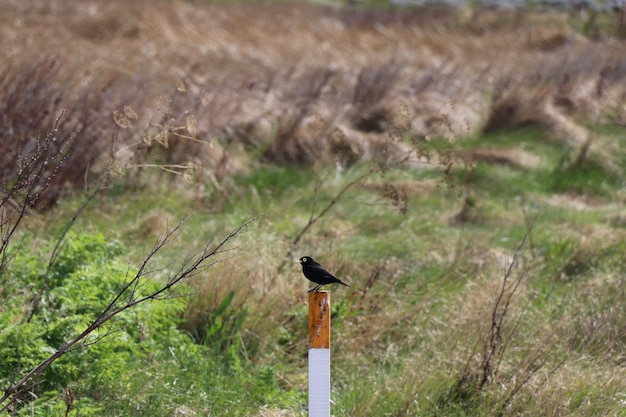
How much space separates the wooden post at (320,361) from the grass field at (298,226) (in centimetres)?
61

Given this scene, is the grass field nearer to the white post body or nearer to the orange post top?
the orange post top

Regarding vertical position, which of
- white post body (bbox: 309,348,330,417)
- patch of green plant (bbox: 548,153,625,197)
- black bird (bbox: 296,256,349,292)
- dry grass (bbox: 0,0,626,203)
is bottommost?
patch of green plant (bbox: 548,153,625,197)

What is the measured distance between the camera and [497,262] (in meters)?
6.56

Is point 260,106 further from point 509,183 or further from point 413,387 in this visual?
point 413,387

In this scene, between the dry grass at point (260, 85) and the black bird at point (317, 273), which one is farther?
the dry grass at point (260, 85)

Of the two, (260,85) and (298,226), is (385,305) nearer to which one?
(298,226)

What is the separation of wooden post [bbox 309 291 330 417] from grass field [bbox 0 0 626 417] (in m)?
0.61

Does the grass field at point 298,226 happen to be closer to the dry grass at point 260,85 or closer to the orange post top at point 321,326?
the dry grass at point 260,85

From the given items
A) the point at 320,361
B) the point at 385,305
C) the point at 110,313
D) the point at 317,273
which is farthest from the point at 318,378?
the point at 385,305

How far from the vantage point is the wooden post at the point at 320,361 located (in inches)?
149

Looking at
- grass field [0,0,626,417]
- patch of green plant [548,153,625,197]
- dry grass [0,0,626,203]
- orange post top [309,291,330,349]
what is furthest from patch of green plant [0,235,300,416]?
patch of green plant [548,153,625,197]

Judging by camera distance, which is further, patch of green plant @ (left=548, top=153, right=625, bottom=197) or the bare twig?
patch of green plant @ (left=548, top=153, right=625, bottom=197)

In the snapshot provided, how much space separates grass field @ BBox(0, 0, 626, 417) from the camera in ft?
15.7

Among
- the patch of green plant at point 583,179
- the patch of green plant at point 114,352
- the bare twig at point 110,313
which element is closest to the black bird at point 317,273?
the bare twig at point 110,313
